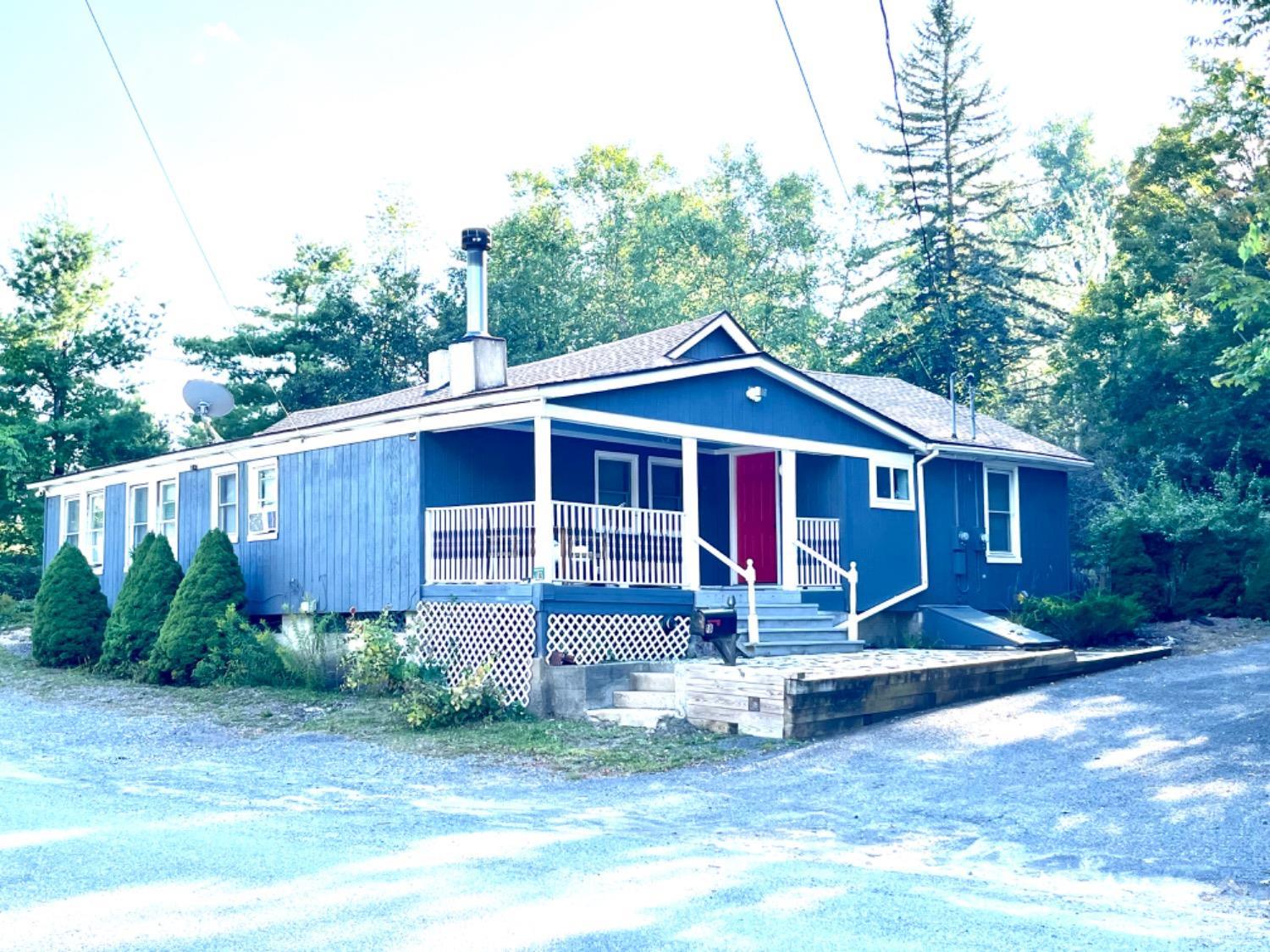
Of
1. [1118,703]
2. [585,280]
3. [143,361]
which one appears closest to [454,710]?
[1118,703]

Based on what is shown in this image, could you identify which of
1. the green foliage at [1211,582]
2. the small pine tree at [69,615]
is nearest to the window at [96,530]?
the small pine tree at [69,615]

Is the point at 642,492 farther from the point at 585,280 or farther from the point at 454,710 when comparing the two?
the point at 585,280

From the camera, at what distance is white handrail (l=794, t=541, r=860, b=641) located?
59.3 feet

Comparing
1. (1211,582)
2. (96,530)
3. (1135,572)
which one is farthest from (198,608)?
(1211,582)

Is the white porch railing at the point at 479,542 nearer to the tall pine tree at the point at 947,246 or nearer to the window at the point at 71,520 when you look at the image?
the window at the point at 71,520

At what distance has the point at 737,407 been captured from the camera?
17.8 metres

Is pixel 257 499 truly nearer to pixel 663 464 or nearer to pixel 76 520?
pixel 663 464

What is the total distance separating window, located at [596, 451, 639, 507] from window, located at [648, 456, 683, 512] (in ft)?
0.95

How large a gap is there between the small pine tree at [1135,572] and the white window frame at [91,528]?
1798cm

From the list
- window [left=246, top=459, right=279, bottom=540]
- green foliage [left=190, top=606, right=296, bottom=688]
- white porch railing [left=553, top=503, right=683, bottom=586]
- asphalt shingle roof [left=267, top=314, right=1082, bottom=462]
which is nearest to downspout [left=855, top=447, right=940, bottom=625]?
asphalt shingle roof [left=267, top=314, right=1082, bottom=462]

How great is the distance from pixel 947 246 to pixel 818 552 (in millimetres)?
25340

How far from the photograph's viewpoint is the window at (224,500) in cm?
2017

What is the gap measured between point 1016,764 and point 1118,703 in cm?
330

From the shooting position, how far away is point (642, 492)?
19.4 m
